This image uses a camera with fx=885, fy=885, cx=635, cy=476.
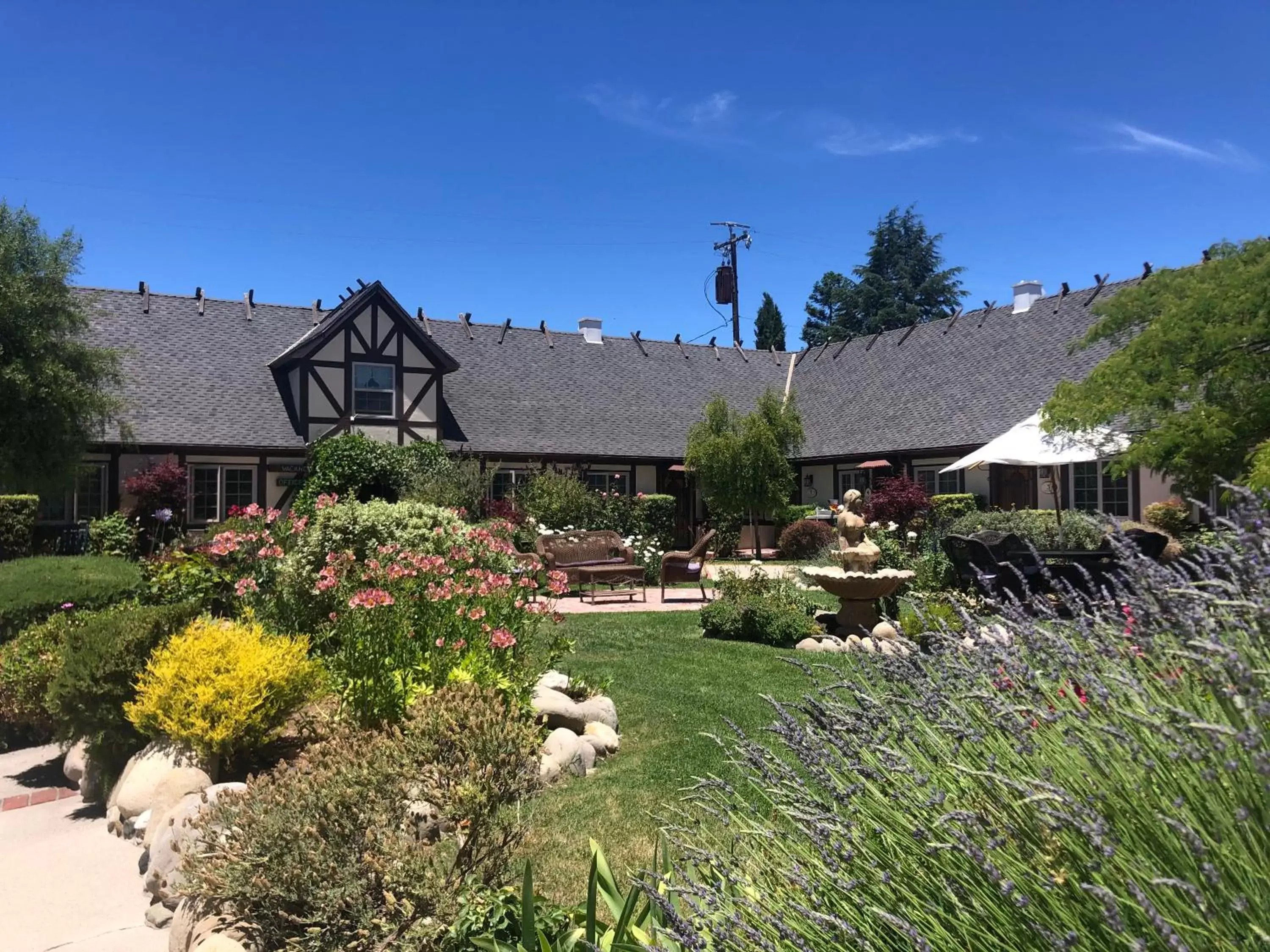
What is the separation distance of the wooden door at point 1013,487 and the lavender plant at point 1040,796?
18191 millimetres

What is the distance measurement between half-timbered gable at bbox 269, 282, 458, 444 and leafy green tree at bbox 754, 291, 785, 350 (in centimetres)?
2365

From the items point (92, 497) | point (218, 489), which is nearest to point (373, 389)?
point (218, 489)

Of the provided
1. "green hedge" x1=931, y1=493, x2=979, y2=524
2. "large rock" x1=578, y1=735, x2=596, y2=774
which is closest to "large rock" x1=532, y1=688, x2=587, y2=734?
"large rock" x1=578, y1=735, x2=596, y2=774

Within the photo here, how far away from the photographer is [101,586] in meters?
8.08

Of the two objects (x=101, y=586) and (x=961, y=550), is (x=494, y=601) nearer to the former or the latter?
(x=101, y=586)

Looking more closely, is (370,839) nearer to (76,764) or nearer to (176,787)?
(176,787)

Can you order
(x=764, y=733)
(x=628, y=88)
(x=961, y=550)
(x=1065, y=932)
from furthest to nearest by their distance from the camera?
(x=628, y=88), (x=961, y=550), (x=764, y=733), (x=1065, y=932)

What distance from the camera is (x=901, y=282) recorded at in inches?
1636

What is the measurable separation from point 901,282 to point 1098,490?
995 inches

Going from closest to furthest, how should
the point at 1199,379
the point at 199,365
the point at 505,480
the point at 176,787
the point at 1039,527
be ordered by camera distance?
the point at 176,787, the point at 1199,379, the point at 1039,527, the point at 199,365, the point at 505,480

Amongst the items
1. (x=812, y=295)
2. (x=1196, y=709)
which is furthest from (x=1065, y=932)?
(x=812, y=295)

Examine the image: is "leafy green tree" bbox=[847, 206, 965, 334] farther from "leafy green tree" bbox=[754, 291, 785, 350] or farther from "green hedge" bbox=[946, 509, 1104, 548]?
"green hedge" bbox=[946, 509, 1104, 548]

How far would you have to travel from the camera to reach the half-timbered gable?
20.2 m

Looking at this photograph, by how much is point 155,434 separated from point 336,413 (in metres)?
3.72
